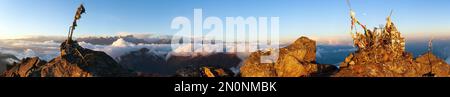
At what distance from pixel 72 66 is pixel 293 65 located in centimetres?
1390

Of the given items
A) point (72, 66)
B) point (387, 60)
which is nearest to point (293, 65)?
point (387, 60)

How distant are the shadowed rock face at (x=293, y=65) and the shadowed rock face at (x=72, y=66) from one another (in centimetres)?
870

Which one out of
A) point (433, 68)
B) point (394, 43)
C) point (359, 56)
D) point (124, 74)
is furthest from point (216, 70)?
point (433, 68)

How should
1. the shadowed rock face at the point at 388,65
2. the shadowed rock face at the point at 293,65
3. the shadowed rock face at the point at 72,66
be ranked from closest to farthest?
the shadowed rock face at the point at 388,65 < the shadowed rock face at the point at 293,65 < the shadowed rock face at the point at 72,66

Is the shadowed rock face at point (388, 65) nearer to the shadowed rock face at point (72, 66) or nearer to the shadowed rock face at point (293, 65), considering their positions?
the shadowed rock face at point (293, 65)

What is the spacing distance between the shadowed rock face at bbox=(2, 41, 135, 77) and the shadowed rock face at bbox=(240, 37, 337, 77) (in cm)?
870

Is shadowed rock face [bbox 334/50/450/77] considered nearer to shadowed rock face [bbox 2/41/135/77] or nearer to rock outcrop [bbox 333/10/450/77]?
rock outcrop [bbox 333/10/450/77]

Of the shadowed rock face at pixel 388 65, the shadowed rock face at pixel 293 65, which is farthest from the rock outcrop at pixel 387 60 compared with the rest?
the shadowed rock face at pixel 293 65

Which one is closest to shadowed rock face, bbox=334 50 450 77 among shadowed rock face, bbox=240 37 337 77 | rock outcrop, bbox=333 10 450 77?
rock outcrop, bbox=333 10 450 77

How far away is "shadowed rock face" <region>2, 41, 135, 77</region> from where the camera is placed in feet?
106

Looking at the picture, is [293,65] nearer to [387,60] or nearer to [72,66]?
[387,60]

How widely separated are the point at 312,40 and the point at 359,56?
11.0 feet

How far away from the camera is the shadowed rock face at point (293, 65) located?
3106cm
